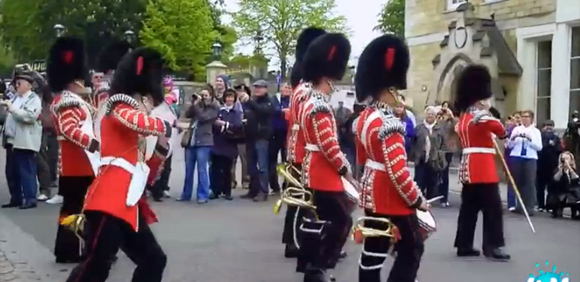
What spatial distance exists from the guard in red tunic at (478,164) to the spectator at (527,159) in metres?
4.46

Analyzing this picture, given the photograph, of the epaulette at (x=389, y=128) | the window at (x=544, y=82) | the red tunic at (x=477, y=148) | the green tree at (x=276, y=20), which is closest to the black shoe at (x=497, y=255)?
the red tunic at (x=477, y=148)

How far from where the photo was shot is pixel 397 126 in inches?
227

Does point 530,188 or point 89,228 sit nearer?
point 89,228

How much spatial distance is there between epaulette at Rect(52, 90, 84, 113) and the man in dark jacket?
20.7 feet

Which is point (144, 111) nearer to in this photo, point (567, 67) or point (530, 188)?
point (530, 188)

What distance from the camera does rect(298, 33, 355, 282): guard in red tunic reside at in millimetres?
7152

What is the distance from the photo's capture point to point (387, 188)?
5.89 meters

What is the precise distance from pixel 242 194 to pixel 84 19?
4283 centimetres

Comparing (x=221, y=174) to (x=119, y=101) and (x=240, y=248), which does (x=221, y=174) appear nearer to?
(x=240, y=248)

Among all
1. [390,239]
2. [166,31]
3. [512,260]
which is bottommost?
[512,260]

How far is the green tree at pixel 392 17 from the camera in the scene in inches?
2581

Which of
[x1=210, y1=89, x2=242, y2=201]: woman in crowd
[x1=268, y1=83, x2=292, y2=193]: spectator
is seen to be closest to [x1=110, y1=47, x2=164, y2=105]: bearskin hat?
[x1=210, y1=89, x2=242, y2=201]: woman in crowd

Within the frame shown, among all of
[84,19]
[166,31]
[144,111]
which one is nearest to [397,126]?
[144,111]

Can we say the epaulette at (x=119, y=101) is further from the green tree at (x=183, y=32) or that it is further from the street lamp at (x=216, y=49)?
the green tree at (x=183, y=32)
